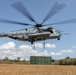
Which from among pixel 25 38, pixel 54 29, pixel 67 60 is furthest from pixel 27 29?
pixel 67 60

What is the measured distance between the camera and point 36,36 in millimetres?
56625

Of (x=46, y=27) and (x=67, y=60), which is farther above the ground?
(x=46, y=27)

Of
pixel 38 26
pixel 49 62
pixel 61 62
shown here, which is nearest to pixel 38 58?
pixel 49 62

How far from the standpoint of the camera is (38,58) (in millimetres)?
91125

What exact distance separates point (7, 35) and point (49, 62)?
35.6 m

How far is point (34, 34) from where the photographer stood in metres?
56.8

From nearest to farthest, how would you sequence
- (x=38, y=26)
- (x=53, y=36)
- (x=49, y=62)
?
(x=53, y=36), (x=38, y=26), (x=49, y=62)

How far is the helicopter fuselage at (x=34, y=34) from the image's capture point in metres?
56.0

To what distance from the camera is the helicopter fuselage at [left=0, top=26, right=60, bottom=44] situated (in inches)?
2206

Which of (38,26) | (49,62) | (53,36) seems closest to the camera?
(53,36)

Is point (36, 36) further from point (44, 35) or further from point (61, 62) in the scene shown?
point (61, 62)

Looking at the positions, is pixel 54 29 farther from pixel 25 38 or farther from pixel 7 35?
pixel 7 35

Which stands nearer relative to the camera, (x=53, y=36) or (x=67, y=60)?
(x=53, y=36)

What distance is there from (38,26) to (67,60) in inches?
1512
